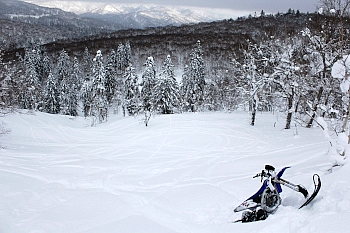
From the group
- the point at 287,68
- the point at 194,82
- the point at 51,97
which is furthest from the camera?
the point at 51,97

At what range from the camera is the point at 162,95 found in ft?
130

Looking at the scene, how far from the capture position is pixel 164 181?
1142 cm

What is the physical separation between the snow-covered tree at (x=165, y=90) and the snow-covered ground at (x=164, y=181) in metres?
17.6

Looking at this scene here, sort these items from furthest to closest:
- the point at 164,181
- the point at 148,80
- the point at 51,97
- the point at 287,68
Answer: the point at 51,97 < the point at 148,80 < the point at 287,68 < the point at 164,181

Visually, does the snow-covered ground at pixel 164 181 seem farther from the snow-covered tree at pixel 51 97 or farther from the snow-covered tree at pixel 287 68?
the snow-covered tree at pixel 51 97

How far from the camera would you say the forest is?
1571 centimetres

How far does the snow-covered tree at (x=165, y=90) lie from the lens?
39.5m

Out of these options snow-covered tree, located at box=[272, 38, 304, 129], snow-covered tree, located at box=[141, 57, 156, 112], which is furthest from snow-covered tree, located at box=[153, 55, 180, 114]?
snow-covered tree, located at box=[272, 38, 304, 129]

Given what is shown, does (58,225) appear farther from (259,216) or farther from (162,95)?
(162,95)

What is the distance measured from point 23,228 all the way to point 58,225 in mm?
905

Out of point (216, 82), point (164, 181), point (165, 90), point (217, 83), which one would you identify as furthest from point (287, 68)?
point (216, 82)

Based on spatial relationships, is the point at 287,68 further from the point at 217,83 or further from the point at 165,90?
the point at 217,83

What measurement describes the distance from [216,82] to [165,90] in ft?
102


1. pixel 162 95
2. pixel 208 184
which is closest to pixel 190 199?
pixel 208 184
